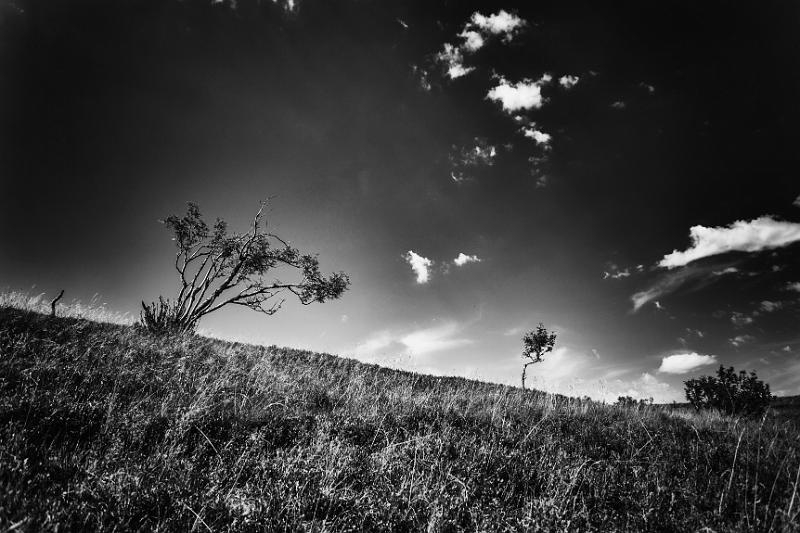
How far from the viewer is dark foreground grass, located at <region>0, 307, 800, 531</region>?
2.76m

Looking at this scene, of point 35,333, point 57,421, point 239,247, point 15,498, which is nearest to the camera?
point 15,498

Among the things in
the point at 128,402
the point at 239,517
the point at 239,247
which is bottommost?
the point at 239,517

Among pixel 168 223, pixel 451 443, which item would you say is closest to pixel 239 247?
pixel 168 223

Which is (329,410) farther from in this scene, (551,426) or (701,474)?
(701,474)

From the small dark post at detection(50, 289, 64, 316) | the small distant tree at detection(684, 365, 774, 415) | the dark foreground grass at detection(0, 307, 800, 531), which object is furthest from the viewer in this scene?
the small distant tree at detection(684, 365, 774, 415)

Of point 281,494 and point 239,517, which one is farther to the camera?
point 281,494

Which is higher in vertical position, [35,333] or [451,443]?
[35,333]

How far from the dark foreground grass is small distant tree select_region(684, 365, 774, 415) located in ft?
42.0

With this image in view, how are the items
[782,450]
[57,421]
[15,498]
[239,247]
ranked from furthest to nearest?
1. [239,247]
2. [782,450]
3. [57,421]
4. [15,498]

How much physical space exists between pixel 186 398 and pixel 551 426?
6999 millimetres

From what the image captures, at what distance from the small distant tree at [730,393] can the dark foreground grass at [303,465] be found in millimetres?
12807

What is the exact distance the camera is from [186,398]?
526 cm

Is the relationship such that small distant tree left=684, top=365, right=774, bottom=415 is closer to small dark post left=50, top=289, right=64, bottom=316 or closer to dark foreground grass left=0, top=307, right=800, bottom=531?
dark foreground grass left=0, top=307, right=800, bottom=531

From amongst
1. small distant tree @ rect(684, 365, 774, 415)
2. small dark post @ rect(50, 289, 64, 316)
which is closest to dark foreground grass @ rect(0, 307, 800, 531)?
small dark post @ rect(50, 289, 64, 316)
